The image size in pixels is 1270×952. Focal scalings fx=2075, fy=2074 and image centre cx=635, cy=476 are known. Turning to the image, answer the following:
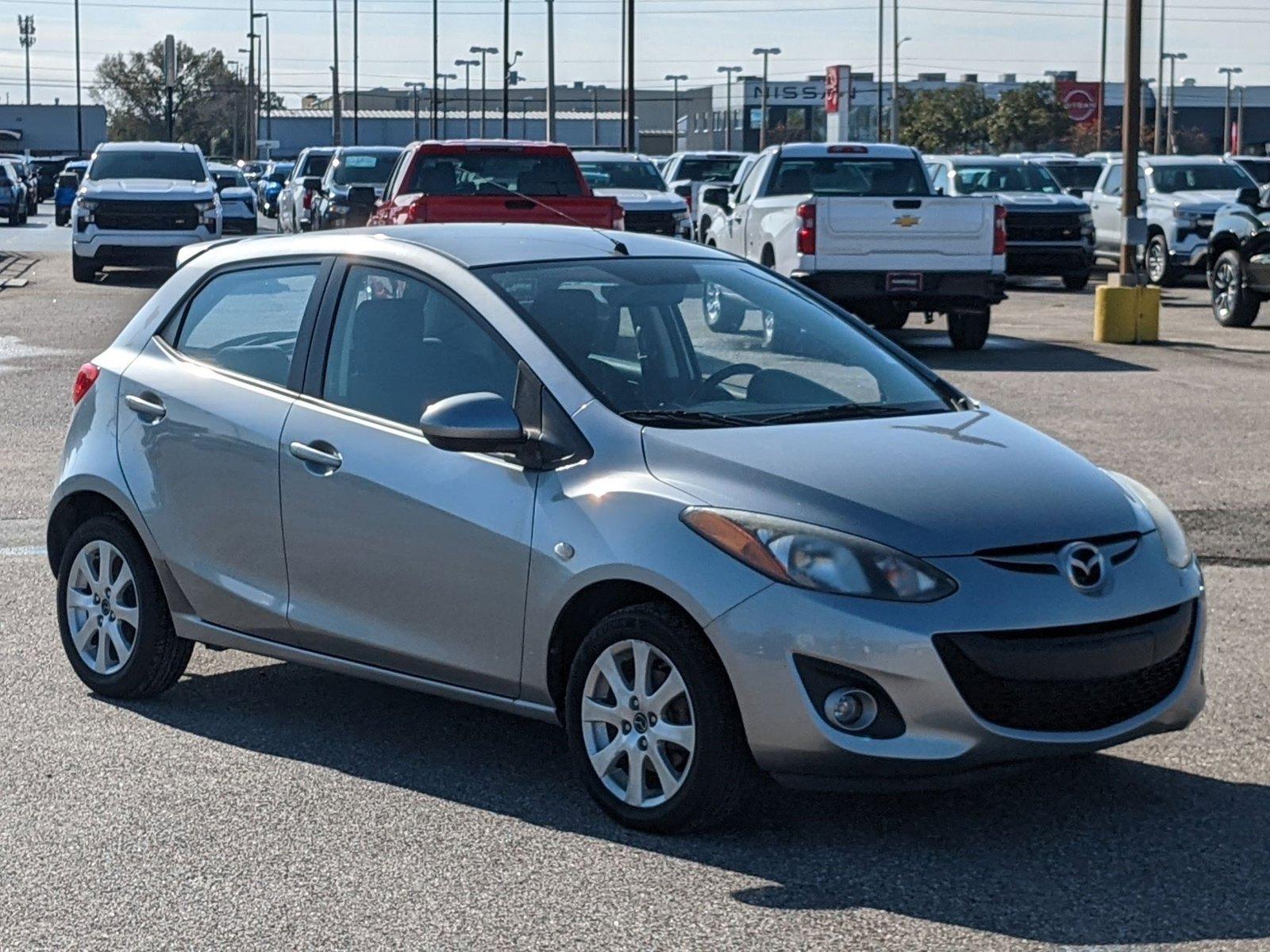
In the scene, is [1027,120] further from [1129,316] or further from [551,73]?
[1129,316]

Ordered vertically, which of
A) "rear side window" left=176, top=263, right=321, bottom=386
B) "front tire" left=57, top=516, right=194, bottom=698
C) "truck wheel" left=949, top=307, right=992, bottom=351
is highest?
"rear side window" left=176, top=263, right=321, bottom=386

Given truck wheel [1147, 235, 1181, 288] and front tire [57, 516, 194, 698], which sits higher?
truck wheel [1147, 235, 1181, 288]

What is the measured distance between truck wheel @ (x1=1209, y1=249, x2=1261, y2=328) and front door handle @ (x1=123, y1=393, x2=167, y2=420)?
1711 centimetres

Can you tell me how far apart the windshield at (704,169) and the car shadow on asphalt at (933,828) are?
29.9 m

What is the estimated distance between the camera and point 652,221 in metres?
27.0

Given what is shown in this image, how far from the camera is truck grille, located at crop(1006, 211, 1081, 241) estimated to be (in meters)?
28.7

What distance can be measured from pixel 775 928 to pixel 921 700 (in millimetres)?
688

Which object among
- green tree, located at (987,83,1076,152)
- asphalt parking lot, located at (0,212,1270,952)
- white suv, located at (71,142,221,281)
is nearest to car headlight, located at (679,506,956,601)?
asphalt parking lot, located at (0,212,1270,952)

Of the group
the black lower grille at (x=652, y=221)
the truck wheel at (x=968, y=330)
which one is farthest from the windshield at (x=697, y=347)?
the black lower grille at (x=652, y=221)

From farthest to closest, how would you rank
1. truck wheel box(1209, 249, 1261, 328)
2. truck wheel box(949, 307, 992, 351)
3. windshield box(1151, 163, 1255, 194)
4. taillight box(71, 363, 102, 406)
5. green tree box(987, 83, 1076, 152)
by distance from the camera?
green tree box(987, 83, 1076, 152)
windshield box(1151, 163, 1255, 194)
truck wheel box(1209, 249, 1261, 328)
truck wheel box(949, 307, 992, 351)
taillight box(71, 363, 102, 406)

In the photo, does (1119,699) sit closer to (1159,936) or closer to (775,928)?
(1159,936)

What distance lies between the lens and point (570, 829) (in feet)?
17.7

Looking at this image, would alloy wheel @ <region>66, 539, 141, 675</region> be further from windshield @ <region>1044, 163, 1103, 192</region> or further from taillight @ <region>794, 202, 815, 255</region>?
windshield @ <region>1044, 163, 1103, 192</region>

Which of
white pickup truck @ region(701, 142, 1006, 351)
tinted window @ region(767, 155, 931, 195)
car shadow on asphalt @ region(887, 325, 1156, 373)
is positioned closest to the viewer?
car shadow on asphalt @ region(887, 325, 1156, 373)
